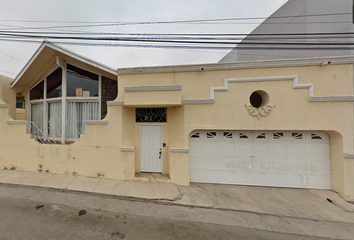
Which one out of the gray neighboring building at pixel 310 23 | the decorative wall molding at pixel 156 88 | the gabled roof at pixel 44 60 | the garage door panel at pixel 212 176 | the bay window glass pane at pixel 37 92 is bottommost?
the garage door panel at pixel 212 176

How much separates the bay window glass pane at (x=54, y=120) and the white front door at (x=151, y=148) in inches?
171

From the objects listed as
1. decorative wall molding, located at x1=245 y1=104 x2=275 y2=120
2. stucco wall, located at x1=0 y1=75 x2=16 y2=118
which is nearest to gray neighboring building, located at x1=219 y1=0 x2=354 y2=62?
decorative wall molding, located at x1=245 y1=104 x2=275 y2=120

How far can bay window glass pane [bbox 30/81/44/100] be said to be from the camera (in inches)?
288

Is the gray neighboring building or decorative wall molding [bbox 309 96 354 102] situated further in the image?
the gray neighboring building

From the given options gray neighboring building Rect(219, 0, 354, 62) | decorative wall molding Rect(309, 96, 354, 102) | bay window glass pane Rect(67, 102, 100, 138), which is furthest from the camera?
gray neighboring building Rect(219, 0, 354, 62)

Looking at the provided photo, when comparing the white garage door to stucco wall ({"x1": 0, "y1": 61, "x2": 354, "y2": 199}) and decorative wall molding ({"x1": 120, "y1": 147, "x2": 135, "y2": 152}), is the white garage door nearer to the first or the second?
stucco wall ({"x1": 0, "y1": 61, "x2": 354, "y2": 199})

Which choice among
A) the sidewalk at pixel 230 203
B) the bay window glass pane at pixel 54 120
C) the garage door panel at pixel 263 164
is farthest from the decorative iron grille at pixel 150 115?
the bay window glass pane at pixel 54 120

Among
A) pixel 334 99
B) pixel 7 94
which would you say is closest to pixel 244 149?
pixel 334 99

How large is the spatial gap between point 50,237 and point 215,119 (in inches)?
194

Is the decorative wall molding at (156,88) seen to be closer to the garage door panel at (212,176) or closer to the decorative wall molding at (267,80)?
the decorative wall molding at (267,80)

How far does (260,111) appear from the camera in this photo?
4543mm

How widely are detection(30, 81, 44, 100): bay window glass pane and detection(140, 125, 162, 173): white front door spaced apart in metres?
6.74

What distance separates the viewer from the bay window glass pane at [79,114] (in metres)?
6.46

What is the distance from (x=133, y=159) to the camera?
15.8 feet
